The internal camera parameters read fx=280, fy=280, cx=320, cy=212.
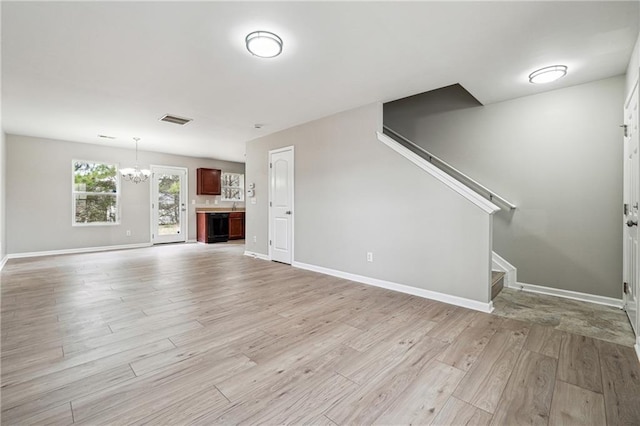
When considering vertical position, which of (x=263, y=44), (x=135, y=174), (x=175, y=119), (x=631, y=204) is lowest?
(x=631, y=204)

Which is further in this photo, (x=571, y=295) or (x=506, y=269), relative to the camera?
(x=506, y=269)

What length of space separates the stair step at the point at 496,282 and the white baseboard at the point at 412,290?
33 cm

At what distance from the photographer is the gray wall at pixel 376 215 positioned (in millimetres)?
3113

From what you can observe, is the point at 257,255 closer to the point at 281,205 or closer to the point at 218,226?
the point at 281,205

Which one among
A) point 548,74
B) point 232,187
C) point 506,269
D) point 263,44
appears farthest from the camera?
point 232,187

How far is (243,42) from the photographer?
2.38 metres

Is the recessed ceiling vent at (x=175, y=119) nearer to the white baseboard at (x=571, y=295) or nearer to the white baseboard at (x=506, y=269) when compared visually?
the white baseboard at (x=506, y=269)

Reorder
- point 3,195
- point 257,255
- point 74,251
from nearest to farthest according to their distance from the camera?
point 3,195, point 257,255, point 74,251

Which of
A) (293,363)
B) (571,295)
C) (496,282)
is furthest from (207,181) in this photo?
(571,295)

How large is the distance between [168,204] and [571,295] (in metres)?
8.59

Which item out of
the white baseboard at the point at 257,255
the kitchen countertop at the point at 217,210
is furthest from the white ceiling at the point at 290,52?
the kitchen countertop at the point at 217,210

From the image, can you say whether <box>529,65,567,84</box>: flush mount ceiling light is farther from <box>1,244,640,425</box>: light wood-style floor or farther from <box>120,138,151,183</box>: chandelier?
<box>120,138,151,183</box>: chandelier

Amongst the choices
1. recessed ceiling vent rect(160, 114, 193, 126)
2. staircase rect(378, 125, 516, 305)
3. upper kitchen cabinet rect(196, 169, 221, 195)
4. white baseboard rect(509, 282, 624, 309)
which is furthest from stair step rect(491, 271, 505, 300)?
upper kitchen cabinet rect(196, 169, 221, 195)

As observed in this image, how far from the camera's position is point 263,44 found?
7.61 ft
